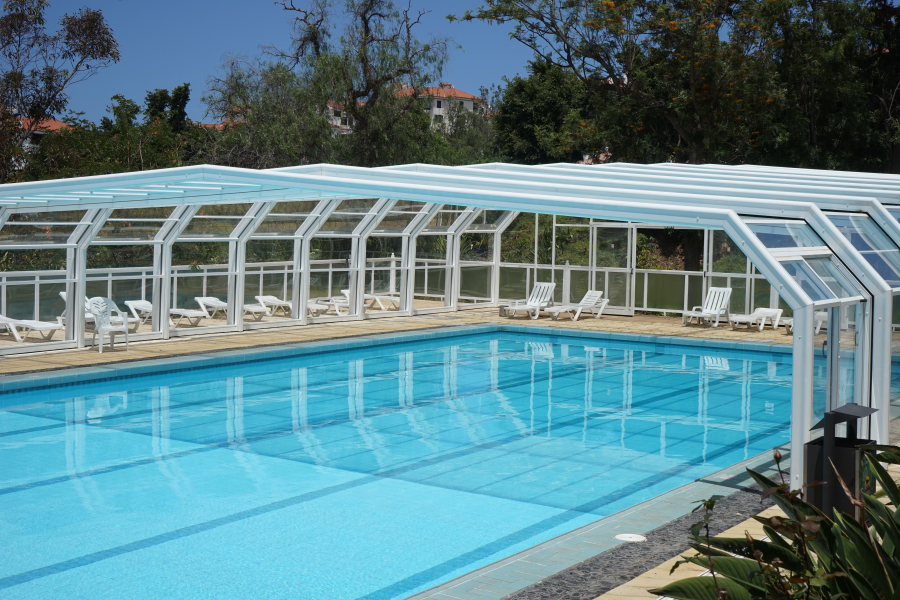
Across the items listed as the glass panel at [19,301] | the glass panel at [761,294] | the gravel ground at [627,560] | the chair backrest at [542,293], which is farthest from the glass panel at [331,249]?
the gravel ground at [627,560]

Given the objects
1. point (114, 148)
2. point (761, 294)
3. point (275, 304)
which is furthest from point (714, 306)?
point (114, 148)

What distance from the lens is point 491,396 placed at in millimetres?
12570

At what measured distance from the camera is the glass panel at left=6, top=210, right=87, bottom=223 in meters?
13.8

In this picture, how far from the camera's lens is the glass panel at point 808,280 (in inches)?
278

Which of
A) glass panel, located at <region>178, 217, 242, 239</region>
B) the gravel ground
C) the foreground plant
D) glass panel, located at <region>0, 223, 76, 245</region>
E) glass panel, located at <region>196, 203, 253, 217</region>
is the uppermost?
glass panel, located at <region>196, 203, 253, 217</region>

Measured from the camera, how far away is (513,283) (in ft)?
73.5

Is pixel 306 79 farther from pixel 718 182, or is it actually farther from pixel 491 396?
pixel 718 182

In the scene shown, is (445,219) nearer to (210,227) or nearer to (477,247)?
(477,247)

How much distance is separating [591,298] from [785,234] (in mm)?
12911

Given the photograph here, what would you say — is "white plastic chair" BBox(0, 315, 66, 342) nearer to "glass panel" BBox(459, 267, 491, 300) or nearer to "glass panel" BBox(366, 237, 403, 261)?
"glass panel" BBox(366, 237, 403, 261)

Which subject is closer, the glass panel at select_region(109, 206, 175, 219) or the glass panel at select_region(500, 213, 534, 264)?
the glass panel at select_region(109, 206, 175, 219)

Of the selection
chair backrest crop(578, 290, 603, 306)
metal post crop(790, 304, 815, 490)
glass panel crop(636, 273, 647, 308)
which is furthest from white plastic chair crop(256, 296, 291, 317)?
metal post crop(790, 304, 815, 490)

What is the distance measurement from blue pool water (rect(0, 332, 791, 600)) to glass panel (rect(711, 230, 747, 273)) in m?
4.47

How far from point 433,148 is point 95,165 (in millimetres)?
11140
